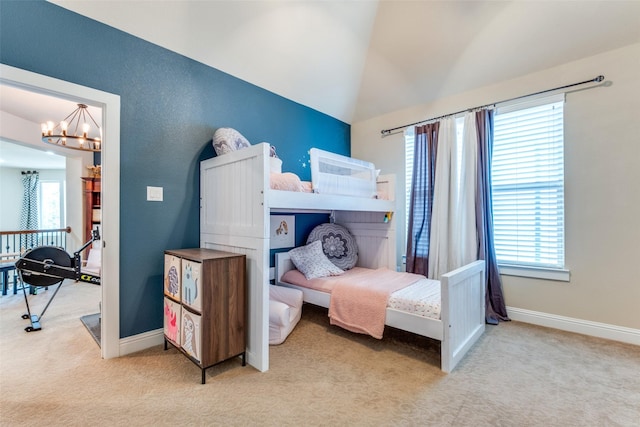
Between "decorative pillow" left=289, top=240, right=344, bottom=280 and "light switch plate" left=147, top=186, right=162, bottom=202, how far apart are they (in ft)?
4.55

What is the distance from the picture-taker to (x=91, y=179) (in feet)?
17.2

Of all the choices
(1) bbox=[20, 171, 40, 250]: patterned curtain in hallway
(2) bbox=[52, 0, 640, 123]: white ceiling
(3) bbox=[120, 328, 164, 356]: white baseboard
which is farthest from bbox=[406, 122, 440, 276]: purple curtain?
(1) bbox=[20, 171, 40, 250]: patterned curtain in hallway

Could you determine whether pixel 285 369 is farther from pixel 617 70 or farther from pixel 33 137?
pixel 33 137

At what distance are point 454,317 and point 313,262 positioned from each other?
1.43m

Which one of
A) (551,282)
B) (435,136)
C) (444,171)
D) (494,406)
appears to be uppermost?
(435,136)

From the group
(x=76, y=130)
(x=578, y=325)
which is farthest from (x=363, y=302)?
(x=76, y=130)

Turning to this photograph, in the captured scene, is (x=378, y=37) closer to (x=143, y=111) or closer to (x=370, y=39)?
(x=370, y=39)

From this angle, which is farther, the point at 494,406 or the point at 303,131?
the point at 303,131

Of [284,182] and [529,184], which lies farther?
[529,184]

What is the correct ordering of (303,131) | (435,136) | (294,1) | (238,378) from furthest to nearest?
(303,131) → (435,136) → (294,1) → (238,378)

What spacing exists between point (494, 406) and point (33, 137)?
19.8ft

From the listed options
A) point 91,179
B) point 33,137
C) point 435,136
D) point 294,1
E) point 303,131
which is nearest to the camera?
point 294,1

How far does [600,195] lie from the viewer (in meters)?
2.48

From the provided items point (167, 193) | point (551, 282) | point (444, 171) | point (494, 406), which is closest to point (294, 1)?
point (167, 193)
